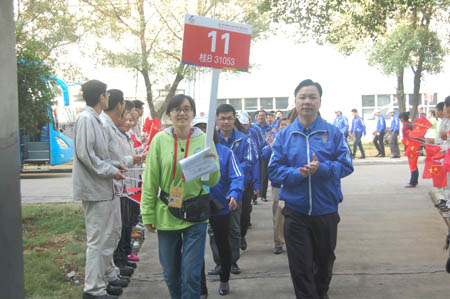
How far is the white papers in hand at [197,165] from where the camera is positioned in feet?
12.4

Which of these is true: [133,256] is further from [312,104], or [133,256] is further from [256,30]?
[256,30]

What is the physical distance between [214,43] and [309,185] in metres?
1.43

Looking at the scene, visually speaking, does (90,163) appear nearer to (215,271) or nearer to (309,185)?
(309,185)

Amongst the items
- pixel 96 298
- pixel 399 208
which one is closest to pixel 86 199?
pixel 96 298

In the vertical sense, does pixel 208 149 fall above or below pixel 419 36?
below

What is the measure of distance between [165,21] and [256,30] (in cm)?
372

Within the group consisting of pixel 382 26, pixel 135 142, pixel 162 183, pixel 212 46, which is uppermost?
pixel 382 26

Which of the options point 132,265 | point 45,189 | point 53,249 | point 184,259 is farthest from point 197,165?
point 45,189

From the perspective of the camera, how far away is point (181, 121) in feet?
13.3

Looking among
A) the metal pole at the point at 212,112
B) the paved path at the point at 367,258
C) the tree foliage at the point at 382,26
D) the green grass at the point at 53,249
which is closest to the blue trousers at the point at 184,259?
the metal pole at the point at 212,112

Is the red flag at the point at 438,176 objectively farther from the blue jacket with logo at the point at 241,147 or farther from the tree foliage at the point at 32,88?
the tree foliage at the point at 32,88

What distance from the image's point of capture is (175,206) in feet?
12.8

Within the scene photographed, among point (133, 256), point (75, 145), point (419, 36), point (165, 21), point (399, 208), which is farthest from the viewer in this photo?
point (419, 36)

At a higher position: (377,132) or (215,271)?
(377,132)
